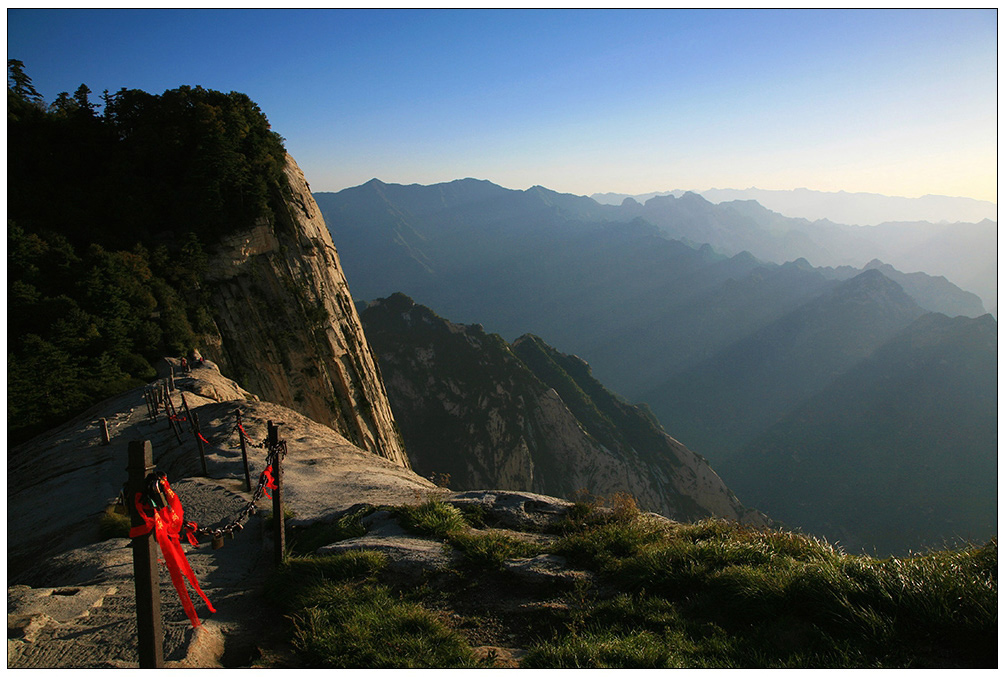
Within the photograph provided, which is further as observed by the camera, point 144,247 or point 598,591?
point 144,247

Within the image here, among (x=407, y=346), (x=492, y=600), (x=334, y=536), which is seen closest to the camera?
(x=492, y=600)

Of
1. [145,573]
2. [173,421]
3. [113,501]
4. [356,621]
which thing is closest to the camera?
[145,573]

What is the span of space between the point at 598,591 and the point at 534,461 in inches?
2227

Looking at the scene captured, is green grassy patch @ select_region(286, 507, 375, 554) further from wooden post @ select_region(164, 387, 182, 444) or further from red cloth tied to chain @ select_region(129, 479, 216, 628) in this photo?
wooden post @ select_region(164, 387, 182, 444)

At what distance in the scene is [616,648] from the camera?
4.80 metres

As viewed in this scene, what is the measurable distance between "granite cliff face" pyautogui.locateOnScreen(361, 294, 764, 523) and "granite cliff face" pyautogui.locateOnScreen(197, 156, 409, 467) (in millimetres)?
31233

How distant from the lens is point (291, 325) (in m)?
26.4

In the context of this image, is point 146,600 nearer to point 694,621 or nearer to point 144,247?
point 694,621

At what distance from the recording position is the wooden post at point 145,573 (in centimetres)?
440

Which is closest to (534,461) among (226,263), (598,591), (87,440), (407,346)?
(407,346)

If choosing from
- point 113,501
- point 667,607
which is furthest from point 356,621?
point 113,501

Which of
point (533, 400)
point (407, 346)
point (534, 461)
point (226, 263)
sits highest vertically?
point (226, 263)

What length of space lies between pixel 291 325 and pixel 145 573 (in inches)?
932

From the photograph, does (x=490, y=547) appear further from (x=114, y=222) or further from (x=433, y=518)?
(x=114, y=222)
